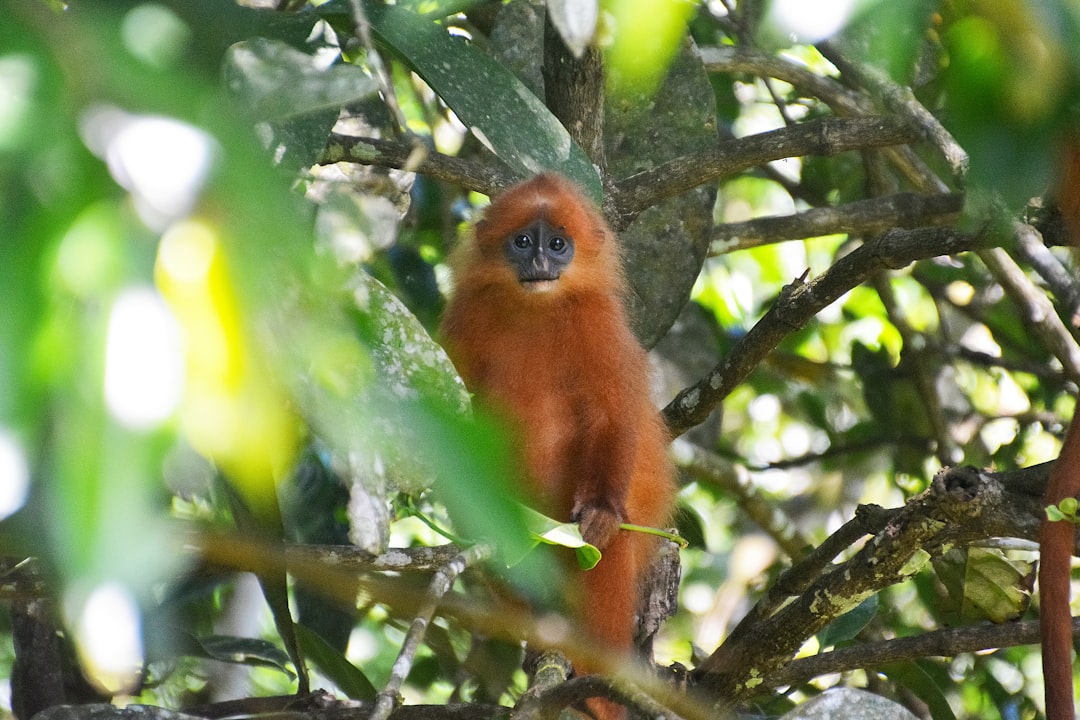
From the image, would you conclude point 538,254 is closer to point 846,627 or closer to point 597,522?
point 597,522

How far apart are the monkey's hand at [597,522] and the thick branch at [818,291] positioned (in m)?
0.48

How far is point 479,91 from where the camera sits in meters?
2.13

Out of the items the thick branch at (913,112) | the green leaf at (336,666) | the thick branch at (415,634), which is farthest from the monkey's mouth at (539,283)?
the thick branch at (415,634)

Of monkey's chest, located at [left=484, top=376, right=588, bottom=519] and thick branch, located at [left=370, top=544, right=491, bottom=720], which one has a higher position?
thick branch, located at [left=370, top=544, right=491, bottom=720]

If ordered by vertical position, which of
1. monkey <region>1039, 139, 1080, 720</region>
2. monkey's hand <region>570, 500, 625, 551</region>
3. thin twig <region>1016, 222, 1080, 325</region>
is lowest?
monkey's hand <region>570, 500, 625, 551</region>

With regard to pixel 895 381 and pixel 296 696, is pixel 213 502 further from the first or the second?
pixel 895 381

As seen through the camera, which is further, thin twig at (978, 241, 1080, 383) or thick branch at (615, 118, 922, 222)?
thin twig at (978, 241, 1080, 383)

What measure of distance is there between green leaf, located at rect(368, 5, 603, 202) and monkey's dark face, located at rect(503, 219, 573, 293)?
1.67 m

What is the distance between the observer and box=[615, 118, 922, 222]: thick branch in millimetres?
3420

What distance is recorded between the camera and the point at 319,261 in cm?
103

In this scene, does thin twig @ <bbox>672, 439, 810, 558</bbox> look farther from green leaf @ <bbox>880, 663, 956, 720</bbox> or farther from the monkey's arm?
green leaf @ <bbox>880, 663, 956, 720</bbox>

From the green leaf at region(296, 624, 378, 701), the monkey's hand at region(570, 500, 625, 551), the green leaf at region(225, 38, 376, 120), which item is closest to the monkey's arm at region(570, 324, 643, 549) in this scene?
the monkey's hand at region(570, 500, 625, 551)

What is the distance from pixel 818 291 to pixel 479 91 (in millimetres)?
1374

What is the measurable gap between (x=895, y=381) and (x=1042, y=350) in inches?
26.3
